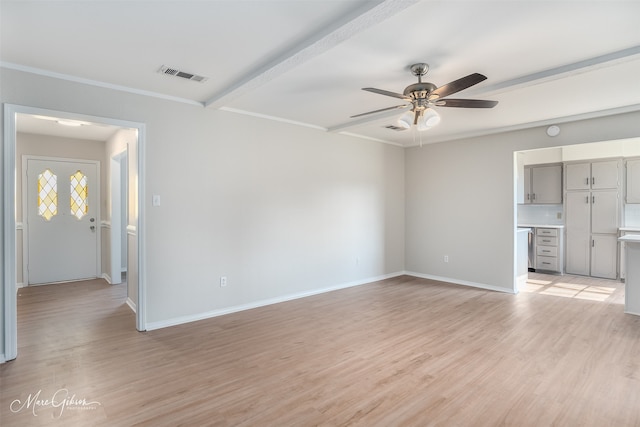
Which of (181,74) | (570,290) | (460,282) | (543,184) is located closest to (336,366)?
(181,74)

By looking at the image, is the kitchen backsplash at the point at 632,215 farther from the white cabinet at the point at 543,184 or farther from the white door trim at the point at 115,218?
the white door trim at the point at 115,218

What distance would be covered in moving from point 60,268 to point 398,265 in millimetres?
6022

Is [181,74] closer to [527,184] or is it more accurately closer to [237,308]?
[237,308]

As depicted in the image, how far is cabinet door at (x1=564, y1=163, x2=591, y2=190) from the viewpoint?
6.13 metres

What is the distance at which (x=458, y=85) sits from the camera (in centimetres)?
243

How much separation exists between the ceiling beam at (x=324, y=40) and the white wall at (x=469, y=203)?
3.89 m

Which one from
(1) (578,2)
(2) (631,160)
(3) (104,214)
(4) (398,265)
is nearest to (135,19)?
(1) (578,2)

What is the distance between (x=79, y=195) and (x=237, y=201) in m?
3.74

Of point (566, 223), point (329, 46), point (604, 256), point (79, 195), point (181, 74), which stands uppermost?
point (181, 74)

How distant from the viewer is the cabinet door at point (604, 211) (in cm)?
587

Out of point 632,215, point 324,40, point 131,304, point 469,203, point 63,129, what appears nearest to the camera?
point 324,40

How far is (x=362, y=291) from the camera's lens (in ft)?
17.0

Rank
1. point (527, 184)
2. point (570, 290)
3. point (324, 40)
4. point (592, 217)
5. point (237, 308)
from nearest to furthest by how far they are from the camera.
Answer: point (324, 40) < point (237, 308) < point (570, 290) < point (592, 217) < point (527, 184)

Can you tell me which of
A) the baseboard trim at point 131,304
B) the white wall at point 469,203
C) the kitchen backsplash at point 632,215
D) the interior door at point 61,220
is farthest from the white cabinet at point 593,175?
the interior door at point 61,220
